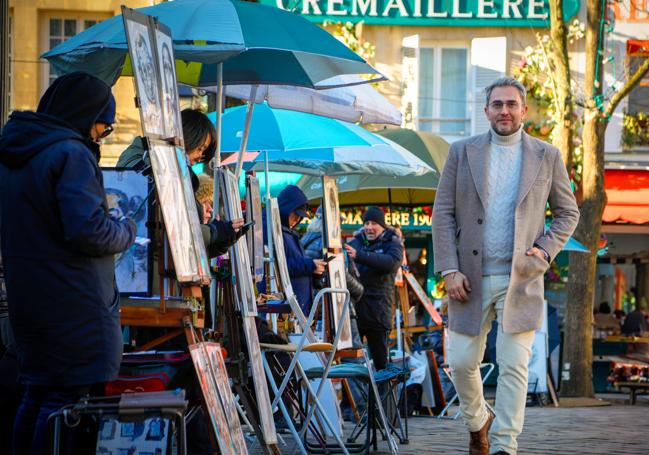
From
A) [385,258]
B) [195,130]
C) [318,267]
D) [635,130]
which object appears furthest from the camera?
[635,130]

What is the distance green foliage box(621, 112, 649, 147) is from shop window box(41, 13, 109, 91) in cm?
966

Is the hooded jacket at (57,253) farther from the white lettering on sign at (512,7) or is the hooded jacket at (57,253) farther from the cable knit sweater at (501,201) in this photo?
the white lettering on sign at (512,7)

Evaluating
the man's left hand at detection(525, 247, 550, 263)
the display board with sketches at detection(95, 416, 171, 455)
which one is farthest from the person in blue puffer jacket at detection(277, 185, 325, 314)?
the display board with sketches at detection(95, 416, 171, 455)

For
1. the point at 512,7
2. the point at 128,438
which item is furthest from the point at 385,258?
the point at 512,7

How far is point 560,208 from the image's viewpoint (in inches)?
296

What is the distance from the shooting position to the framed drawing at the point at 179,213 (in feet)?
19.1

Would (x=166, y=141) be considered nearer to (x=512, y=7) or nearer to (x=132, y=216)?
(x=132, y=216)

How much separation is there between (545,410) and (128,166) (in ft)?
31.9

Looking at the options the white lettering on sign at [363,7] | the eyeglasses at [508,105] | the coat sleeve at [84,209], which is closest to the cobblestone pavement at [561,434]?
the eyeglasses at [508,105]

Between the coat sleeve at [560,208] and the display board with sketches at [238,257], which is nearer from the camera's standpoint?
the display board with sketches at [238,257]

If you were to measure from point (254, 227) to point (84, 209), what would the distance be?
326 centimetres

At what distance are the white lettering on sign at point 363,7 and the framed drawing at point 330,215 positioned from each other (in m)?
14.3

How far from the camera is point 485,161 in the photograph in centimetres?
737

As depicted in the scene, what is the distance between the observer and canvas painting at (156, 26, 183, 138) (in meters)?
6.12
